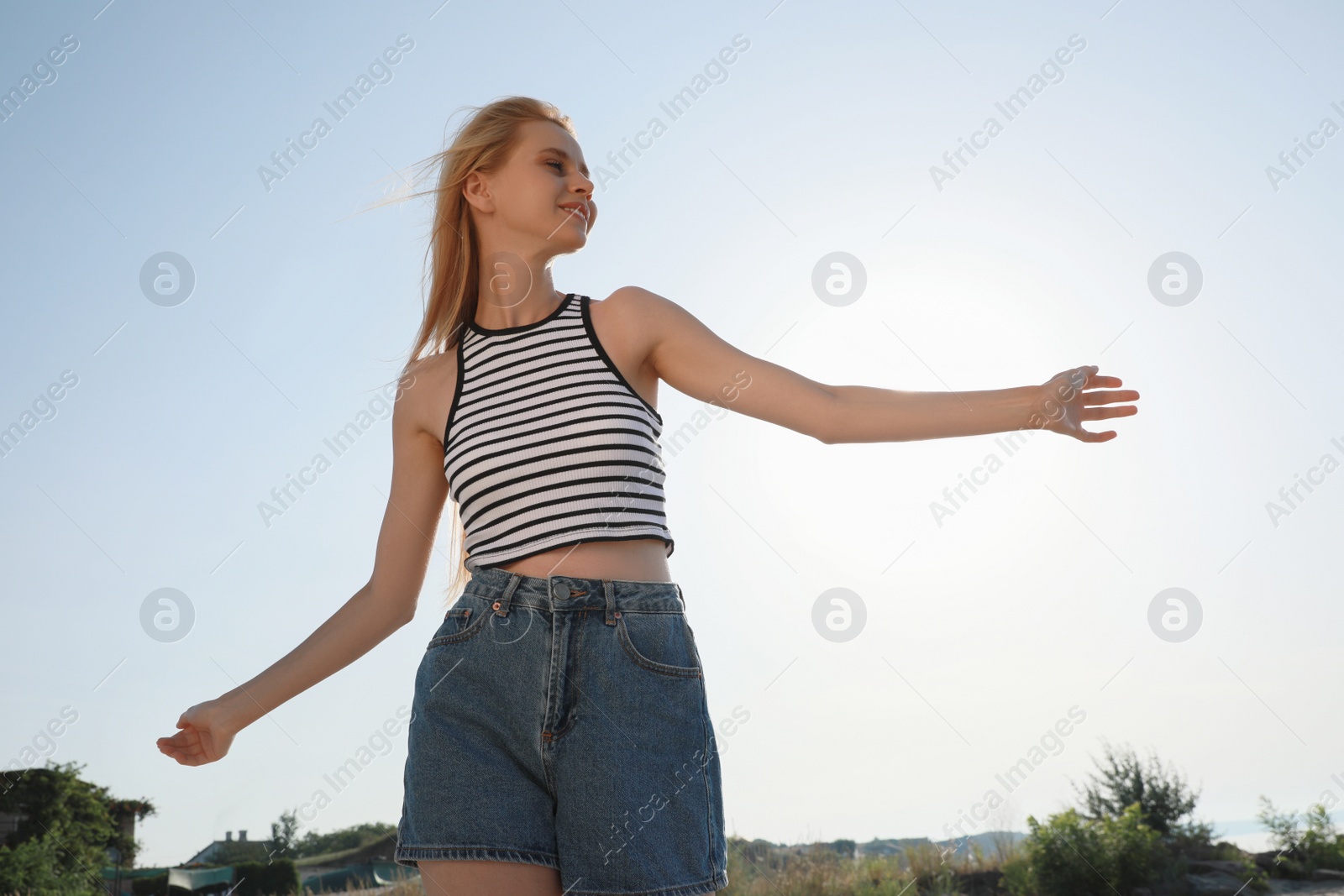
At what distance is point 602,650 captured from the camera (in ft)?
6.45

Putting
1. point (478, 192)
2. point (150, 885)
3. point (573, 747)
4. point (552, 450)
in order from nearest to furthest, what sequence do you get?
point (573, 747), point (552, 450), point (478, 192), point (150, 885)

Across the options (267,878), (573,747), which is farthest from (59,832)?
(573,747)

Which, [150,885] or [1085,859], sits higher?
[150,885]

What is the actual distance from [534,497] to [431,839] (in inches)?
27.8

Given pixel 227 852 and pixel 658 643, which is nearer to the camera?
pixel 658 643

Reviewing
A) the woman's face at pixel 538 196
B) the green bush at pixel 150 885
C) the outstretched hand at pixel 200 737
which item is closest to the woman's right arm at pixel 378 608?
the outstretched hand at pixel 200 737

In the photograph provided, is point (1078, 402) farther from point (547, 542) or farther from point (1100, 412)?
point (547, 542)

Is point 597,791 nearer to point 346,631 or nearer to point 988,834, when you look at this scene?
→ point 346,631

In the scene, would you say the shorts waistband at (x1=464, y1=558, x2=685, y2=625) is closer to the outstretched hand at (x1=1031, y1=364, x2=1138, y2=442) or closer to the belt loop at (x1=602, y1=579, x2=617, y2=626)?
the belt loop at (x1=602, y1=579, x2=617, y2=626)

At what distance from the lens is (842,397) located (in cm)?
221

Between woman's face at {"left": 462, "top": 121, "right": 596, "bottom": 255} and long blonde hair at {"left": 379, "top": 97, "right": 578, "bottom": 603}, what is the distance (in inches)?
1.7

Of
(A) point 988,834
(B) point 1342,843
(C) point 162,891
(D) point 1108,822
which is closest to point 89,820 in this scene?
(C) point 162,891

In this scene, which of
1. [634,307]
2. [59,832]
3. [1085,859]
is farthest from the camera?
[59,832]

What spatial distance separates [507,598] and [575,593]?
0.16 meters
